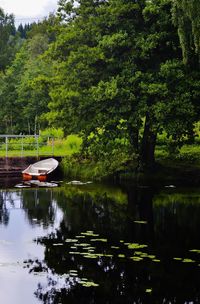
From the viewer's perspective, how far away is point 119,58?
1142 inches

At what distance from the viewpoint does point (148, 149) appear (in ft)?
100

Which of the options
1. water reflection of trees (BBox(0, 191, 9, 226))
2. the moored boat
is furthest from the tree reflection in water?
the moored boat

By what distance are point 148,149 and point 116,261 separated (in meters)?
17.5

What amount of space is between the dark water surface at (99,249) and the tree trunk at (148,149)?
5981mm

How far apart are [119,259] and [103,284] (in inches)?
78.9

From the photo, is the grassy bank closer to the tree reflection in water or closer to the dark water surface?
the dark water surface

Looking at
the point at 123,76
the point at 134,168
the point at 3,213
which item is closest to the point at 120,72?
the point at 123,76

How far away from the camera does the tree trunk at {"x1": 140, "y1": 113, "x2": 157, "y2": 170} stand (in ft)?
98.8

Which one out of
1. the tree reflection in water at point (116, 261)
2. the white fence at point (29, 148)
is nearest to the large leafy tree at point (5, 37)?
the white fence at point (29, 148)

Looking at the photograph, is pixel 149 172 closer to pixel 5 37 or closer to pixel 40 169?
pixel 40 169

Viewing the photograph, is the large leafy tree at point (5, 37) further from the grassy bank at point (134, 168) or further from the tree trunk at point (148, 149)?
the tree trunk at point (148, 149)

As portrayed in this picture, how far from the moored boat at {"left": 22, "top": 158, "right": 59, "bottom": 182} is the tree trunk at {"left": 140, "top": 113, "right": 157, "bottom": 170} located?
5.40 meters

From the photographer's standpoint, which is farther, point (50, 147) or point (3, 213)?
point (50, 147)

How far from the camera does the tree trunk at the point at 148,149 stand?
3012 centimetres
